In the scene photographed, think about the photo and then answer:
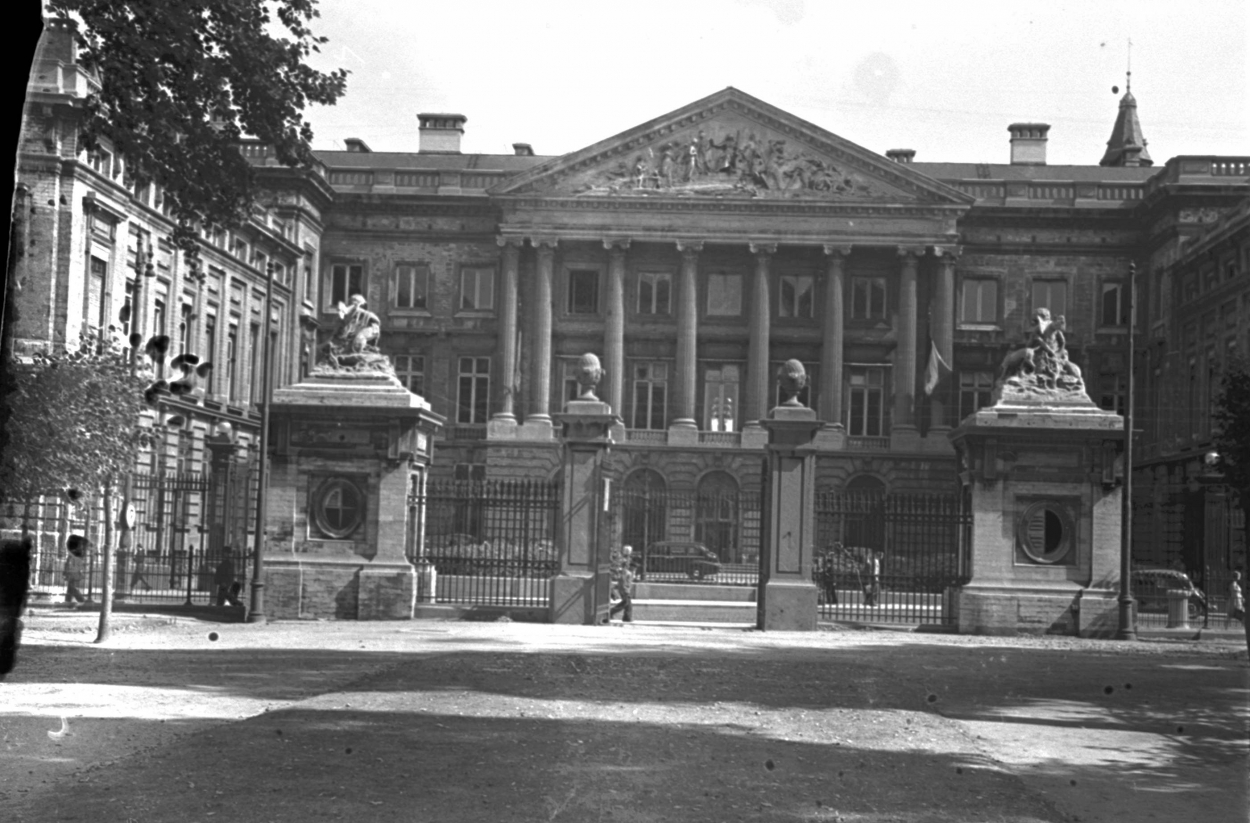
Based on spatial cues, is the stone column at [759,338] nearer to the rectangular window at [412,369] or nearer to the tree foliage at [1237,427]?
the rectangular window at [412,369]

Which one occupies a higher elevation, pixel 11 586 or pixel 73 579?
pixel 11 586

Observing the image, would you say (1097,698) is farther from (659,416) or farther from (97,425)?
(659,416)

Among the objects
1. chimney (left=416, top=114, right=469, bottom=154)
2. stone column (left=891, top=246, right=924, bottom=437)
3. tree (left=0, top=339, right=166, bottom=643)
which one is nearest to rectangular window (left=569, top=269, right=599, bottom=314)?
chimney (left=416, top=114, right=469, bottom=154)

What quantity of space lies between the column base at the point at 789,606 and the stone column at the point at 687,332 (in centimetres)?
4054

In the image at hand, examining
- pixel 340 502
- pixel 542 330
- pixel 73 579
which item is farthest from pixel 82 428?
pixel 542 330

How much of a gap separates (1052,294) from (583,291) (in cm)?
2115

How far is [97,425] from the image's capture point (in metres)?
20.4

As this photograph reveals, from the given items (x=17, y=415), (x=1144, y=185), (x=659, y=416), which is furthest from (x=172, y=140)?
(x=1144, y=185)

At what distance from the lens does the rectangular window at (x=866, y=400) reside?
64500 mm

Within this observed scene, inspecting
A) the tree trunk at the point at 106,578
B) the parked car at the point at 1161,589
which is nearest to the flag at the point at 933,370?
the parked car at the point at 1161,589

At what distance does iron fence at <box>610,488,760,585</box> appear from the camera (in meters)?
30.3

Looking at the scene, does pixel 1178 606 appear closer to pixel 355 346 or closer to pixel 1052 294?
pixel 355 346

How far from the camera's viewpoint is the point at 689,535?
169 feet

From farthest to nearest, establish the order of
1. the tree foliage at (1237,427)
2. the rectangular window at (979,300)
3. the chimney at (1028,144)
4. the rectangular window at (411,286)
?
the chimney at (1028,144) → the rectangular window at (411,286) → the rectangular window at (979,300) → the tree foliage at (1237,427)
